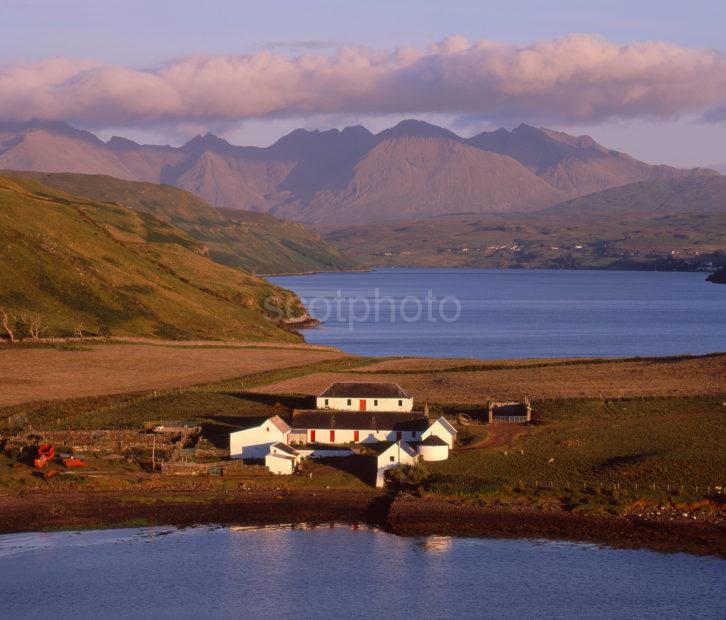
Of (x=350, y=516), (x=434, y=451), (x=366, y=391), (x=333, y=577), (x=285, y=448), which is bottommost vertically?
(x=333, y=577)

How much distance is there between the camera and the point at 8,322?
118438 millimetres

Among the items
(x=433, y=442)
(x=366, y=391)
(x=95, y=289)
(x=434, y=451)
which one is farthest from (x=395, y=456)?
(x=95, y=289)

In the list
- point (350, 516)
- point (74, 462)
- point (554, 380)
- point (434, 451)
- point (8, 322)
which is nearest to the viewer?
point (350, 516)

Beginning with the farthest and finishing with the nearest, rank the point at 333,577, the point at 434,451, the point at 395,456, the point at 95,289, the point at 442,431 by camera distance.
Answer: the point at 95,289, the point at 442,431, the point at 434,451, the point at 395,456, the point at 333,577

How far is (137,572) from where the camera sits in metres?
49.7

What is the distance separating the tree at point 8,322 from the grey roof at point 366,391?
169ft

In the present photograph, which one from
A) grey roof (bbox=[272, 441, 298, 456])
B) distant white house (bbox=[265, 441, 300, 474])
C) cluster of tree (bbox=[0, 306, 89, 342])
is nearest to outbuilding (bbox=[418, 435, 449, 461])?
grey roof (bbox=[272, 441, 298, 456])

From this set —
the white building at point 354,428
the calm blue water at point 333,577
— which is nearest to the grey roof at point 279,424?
the white building at point 354,428

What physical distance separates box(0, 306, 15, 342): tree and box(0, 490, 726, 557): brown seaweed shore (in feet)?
191

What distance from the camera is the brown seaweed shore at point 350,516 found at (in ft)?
175

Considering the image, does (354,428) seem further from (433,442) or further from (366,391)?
(433,442)

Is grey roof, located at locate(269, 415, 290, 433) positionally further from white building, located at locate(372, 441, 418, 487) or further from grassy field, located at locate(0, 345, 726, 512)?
white building, located at locate(372, 441, 418, 487)

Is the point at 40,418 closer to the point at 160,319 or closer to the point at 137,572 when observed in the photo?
the point at 137,572

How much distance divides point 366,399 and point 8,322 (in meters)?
58.1
